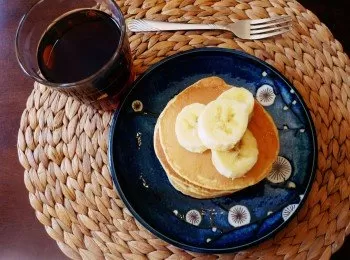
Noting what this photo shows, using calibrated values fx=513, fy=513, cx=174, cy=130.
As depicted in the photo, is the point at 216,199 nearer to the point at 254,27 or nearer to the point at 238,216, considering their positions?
the point at 238,216

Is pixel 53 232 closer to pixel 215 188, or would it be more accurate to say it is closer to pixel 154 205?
pixel 154 205

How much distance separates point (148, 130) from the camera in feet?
2.98

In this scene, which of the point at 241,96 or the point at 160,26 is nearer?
the point at 241,96

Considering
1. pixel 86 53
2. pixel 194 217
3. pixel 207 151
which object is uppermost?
pixel 86 53

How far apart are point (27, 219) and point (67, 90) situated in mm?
289

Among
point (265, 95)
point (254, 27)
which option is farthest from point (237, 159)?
point (254, 27)

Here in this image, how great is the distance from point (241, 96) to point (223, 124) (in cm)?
6

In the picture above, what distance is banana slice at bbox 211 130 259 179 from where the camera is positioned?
2.61 ft

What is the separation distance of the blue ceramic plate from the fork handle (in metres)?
0.07

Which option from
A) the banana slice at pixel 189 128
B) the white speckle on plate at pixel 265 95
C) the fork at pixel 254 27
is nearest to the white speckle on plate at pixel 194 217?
the banana slice at pixel 189 128

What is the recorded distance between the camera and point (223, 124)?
801mm

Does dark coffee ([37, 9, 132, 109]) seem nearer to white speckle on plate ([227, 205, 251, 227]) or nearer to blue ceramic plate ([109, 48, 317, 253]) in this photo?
blue ceramic plate ([109, 48, 317, 253])

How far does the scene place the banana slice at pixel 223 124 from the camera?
0.79 m

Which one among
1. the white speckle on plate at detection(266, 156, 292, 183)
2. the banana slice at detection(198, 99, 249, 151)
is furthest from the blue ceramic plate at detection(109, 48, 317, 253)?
the banana slice at detection(198, 99, 249, 151)
